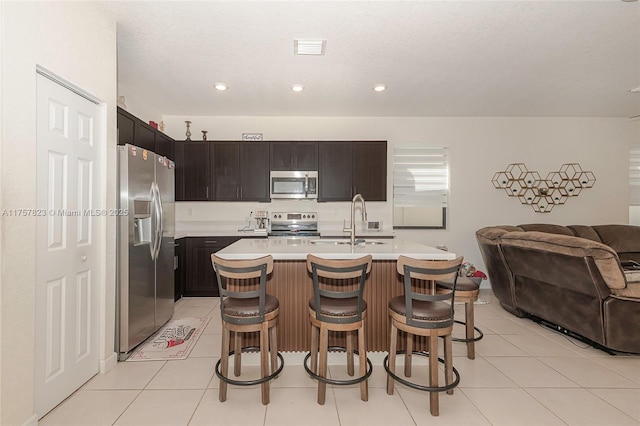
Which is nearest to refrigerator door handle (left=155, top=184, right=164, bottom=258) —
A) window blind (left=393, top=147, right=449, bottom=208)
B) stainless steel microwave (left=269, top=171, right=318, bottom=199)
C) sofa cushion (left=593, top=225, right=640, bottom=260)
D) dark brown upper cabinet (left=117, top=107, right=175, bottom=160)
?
dark brown upper cabinet (left=117, top=107, right=175, bottom=160)

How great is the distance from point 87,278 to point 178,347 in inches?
42.4

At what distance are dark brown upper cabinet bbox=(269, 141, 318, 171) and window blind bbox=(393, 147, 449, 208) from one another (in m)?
1.55

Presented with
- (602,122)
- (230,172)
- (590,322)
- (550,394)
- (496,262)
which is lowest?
(550,394)

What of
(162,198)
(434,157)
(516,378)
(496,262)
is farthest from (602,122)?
(162,198)

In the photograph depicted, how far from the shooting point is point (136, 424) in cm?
186

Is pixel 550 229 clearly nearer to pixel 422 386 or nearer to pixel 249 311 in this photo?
Result: pixel 422 386

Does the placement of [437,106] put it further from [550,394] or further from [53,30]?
[53,30]

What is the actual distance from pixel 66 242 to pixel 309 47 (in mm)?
2503

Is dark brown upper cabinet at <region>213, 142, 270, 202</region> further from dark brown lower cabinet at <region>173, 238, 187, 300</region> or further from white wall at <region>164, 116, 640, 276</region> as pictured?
dark brown lower cabinet at <region>173, 238, 187, 300</region>

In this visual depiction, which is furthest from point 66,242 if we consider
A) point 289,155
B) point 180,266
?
point 289,155

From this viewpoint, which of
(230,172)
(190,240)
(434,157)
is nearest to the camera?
(190,240)

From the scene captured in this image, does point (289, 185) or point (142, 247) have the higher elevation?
point (289, 185)

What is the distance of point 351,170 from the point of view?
15.9 feet

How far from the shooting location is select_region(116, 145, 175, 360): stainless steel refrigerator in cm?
264
